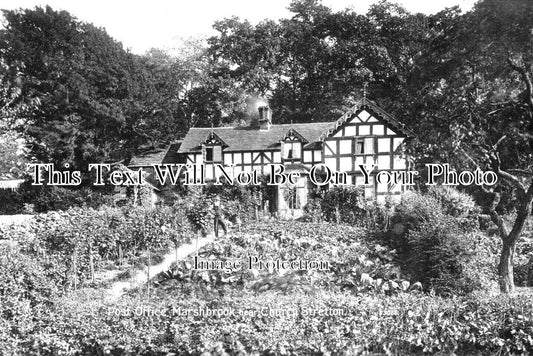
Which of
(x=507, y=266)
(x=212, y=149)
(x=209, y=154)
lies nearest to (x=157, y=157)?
(x=209, y=154)

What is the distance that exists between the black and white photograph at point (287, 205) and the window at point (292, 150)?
3.8 inches

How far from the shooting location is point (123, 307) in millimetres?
7211

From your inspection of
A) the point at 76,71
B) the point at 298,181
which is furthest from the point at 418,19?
the point at 76,71

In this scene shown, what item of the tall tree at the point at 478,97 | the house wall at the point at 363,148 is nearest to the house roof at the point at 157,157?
the house wall at the point at 363,148

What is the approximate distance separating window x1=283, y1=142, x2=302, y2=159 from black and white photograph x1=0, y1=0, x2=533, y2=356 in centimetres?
10

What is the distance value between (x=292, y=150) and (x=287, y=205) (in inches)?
197

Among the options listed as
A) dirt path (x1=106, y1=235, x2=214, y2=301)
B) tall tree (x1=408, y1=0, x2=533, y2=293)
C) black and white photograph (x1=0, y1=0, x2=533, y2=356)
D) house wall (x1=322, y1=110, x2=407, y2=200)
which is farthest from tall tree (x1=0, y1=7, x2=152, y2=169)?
tall tree (x1=408, y1=0, x2=533, y2=293)

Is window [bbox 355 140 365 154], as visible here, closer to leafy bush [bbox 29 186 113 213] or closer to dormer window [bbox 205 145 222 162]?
dormer window [bbox 205 145 222 162]

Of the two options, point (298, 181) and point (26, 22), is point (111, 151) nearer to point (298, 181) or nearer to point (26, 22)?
point (26, 22)

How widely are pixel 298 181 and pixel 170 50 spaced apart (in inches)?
888

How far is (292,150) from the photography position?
28.2 m

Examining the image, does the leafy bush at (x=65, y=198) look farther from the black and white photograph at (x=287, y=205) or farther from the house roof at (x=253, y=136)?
the house roof at (x=253, y=136)

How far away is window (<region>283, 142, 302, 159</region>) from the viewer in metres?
28.2

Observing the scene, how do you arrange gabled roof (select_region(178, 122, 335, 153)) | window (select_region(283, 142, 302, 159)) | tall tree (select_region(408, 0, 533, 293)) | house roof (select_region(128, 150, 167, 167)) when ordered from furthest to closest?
house roof (select_region(128, 150, 167, 167)) → gabled roof (select_region(178, 122, 335, 153)) → window (select_region(283, 142, 302, 159)) → tall tree (select_region(408, 0, 533, 293))
